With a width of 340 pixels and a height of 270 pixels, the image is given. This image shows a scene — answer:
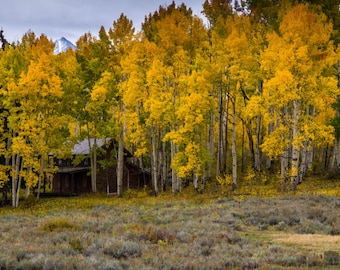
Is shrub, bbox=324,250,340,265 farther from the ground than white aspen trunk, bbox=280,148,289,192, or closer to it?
closer to it

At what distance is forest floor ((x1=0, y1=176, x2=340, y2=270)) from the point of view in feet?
32.3

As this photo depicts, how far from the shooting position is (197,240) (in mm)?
12906

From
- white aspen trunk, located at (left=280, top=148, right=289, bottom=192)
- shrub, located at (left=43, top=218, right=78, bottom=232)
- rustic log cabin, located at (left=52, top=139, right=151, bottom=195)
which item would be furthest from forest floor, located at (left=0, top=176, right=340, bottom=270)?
rustic log cabin, located at (left=52, top=139, right=151, bottom=195)

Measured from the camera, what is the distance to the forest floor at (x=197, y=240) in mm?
9836

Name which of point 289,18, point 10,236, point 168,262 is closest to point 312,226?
point 168,262

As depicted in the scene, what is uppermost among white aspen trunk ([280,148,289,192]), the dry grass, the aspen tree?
the aspen tree

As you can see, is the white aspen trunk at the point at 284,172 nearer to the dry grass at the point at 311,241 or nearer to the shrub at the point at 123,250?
the dry grass at the point at 311,241

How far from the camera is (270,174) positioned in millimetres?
35406

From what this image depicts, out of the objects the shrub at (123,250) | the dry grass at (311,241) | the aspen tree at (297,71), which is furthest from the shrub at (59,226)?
the aspen tree at (297,71)

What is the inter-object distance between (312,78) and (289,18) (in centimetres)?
403

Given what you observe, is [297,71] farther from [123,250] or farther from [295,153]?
[123,250]

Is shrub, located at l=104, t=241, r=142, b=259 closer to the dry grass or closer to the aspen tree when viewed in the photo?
the dry grass

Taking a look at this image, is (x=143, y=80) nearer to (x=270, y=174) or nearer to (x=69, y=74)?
(x=69, y=74)

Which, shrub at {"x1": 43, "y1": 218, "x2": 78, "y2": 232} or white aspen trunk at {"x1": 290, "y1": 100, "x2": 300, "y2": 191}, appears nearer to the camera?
shrub at {"x1": 43, "y1": 218, "x2": 78, "y2": 232}
